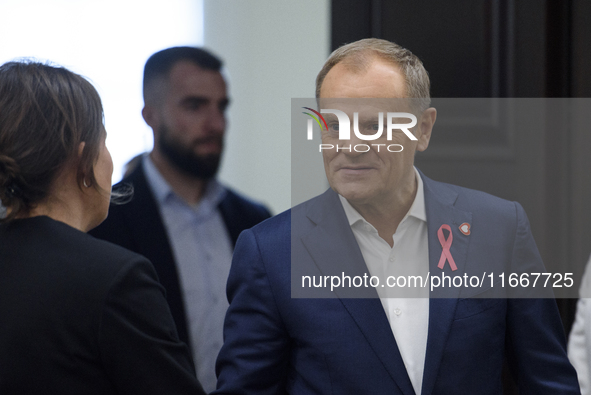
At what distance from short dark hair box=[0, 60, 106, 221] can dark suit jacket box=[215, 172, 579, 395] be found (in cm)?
49

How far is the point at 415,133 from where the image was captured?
4.77ft

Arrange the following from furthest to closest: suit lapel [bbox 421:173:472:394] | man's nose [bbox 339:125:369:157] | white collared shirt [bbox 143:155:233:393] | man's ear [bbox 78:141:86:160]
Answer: white collared shirt [bbox 143:155:233:393], man's nose [bbox 339:125:369:157], suit lapel [bbox 421:173:472:394], man's ear [bbox 78:141:86:160]

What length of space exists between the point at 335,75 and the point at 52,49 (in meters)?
0.98

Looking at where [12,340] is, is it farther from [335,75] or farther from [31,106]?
[335,75]

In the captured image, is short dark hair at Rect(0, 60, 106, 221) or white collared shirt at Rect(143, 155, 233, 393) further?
white collared shirt at Rect(143, 155, 233, 393)

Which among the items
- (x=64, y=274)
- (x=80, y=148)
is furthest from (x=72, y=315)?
(x=80, y=148)

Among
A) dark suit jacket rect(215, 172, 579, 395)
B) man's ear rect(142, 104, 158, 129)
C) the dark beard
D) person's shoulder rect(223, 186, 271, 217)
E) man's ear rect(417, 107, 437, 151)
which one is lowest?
dark suit jacket rect(215, 172, 579, 395)

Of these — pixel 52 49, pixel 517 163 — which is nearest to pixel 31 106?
pixel 52 49

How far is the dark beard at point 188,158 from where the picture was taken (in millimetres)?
1769

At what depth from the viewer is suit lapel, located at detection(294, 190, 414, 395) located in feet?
4.15

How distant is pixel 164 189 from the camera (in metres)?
1.78

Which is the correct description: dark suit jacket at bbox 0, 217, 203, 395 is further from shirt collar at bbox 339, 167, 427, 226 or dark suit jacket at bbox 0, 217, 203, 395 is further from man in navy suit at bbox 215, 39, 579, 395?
shirt collar at bbox 339, 167, 427, 226

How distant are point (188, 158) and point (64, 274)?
0.81 meters

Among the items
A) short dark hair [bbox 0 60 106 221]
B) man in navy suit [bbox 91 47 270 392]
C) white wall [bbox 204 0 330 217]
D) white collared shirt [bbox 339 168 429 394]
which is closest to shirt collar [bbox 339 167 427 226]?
white collared shirt [bbox 339 168 429 394]
